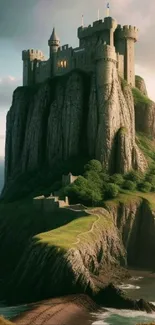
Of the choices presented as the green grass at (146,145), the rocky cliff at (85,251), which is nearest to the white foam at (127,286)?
the rocky cliff at (85,251)

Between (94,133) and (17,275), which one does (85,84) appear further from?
(17,275)

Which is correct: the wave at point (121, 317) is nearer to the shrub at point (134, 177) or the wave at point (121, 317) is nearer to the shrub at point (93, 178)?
the shrub at point (93, 178)

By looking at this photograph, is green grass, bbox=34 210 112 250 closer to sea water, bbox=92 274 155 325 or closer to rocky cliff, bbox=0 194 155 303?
rocky cliff, bbox=0 194 155 303

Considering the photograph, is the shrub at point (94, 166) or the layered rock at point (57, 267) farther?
the shrub at point (94, 166)

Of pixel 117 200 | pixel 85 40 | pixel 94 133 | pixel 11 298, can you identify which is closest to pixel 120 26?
pixel 85 40

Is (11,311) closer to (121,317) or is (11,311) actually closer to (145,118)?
(121,317)
